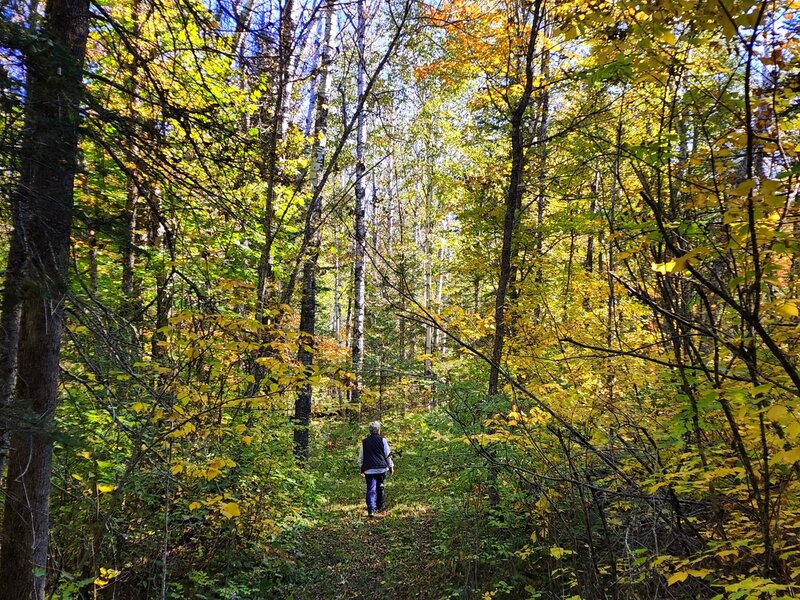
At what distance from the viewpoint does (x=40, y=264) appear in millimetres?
2766

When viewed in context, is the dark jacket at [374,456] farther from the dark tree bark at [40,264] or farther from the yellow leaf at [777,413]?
the yellow leaf at [777,413]

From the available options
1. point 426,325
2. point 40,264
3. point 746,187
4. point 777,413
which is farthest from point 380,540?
point 746,187

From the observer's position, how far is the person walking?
8.72m

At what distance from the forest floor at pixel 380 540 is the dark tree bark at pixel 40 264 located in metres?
3.41

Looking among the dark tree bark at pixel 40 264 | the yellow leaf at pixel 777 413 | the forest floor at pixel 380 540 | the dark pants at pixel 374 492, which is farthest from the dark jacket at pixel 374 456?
the yellow leaf at pixel 777 413

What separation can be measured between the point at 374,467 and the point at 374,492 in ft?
1.77

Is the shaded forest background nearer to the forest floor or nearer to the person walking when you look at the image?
the forest floor

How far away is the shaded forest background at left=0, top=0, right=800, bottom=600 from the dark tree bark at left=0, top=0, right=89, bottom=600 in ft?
0.08

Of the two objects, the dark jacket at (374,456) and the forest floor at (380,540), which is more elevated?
the dark jacket at (374,456)

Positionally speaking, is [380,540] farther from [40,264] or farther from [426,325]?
[40,264]

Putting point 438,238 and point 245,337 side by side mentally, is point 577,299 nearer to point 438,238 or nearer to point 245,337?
point 245,337

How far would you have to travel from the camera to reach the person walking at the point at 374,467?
28.6 ft

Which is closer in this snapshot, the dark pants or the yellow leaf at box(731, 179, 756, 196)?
the yellow leaf at box(731, 179, 756, 196)

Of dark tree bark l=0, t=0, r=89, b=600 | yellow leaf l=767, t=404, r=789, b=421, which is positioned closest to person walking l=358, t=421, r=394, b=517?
dark tree bark l=0, t=0, r=89, b=600
